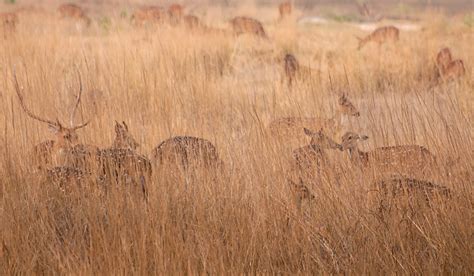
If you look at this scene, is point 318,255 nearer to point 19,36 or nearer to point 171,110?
point 171,110

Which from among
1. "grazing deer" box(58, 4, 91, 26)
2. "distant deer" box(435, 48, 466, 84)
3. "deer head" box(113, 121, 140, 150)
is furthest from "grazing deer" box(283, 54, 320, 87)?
"grazing deer" box(58, 4, 91, 26)

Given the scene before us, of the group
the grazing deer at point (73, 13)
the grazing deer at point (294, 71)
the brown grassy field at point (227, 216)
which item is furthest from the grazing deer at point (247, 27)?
the brown grassy field at point (227, 216)

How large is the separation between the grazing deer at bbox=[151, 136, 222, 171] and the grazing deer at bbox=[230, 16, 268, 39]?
7.51 m

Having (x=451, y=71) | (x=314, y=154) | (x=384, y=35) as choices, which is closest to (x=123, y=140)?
(x=314, y=154)

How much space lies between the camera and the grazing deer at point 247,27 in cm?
1226

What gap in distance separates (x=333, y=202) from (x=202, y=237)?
633 mm

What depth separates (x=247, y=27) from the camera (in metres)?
12.4

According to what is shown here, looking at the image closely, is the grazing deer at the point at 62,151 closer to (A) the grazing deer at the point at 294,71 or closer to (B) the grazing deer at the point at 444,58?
(A) the grazing deer at the point at 294,71

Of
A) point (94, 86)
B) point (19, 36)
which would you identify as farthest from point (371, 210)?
point (19, 36)

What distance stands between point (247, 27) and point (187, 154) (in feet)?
27.0

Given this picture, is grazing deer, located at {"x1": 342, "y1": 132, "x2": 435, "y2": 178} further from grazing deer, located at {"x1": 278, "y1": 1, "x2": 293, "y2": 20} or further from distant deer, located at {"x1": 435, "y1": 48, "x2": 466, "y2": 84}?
grazing deer, located at {"x1": 278, "y1": 1, "x2": 293, "y2": 20}

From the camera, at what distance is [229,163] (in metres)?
4.53

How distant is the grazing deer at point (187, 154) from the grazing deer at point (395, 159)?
2.43ft

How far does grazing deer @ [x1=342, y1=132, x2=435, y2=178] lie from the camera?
171 inches
